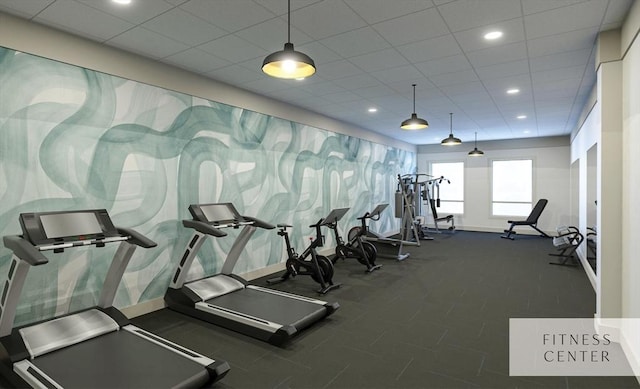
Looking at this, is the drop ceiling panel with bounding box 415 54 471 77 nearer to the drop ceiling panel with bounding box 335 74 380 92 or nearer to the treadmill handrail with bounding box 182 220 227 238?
the drop ceiling panel with bounding box 335 74 380 92

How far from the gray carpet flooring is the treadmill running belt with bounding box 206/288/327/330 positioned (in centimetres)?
14

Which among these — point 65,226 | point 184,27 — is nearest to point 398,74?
point 184,27

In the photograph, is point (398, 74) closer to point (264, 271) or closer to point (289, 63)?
point (289, 63)

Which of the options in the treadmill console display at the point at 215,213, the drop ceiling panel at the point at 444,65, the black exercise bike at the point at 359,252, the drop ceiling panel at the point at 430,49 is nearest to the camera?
the drop ceiling panel at the point at 430,49

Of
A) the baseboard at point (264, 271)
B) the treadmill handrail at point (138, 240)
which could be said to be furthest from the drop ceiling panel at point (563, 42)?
the baseboard at point (264, 271)

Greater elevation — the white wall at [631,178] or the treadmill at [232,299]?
the white wall at [631,178]

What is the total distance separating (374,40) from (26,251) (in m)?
3.54

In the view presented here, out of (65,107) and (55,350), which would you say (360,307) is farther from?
(65,107)

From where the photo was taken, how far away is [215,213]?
442cm

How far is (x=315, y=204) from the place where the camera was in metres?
6.93

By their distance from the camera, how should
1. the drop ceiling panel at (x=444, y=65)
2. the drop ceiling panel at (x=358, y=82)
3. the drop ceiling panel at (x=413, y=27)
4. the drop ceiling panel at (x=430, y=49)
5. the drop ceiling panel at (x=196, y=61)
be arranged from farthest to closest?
the drop ceiling panel at (x=358, y=82) → the drop ceiling panel at (x=444, y=65) → the drop ceiling panel at (x=196, y=61) → the drop ceiling panel at (x=430, y=49) → the drop ceiling panel at (x=413, y=27)

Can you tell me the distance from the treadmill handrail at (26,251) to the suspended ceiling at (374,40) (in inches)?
76.5

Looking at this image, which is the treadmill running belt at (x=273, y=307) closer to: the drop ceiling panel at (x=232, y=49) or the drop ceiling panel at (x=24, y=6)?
the drop ceiling panel at (x=232, y=49)

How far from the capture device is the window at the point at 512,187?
10.6 metres
